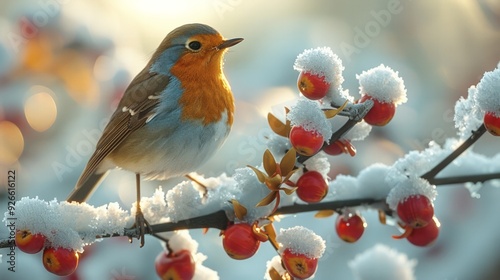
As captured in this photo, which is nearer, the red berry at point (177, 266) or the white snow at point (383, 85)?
the white snow at point (383, 85)

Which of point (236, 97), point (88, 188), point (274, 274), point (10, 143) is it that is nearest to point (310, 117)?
point (274, 274)

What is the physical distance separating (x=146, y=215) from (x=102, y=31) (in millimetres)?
1274

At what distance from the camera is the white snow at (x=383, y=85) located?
3.67 ft

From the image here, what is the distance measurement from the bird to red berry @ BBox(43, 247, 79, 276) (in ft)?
1.32

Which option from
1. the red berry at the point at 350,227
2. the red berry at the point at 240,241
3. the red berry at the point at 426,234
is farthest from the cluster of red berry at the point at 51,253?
the red berry at the point at 426,234

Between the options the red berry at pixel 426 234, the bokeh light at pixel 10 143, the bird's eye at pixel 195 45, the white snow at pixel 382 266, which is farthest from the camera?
the bokeh light at pixel 10 143

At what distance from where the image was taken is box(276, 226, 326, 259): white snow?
109cm

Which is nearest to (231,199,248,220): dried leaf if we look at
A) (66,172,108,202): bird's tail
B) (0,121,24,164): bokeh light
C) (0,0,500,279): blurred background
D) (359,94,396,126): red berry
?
(359,94,396,126): red berry

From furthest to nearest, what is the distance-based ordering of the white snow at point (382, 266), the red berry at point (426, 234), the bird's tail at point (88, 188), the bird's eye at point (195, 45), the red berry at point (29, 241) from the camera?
the bird's tail at point (88, 188) → the bird's eye at point (195, 45) → the white snow at point (382, 266) → the red berry at point (426, 234) → the red berry at point (29, 241)

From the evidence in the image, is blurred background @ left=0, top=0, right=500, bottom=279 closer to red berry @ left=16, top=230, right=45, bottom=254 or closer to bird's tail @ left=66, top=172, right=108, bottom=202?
bird's tail @ left=66, top=172, right=108, bottom=202

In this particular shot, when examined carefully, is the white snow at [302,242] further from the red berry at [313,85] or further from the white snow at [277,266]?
the red berry at [313,85]

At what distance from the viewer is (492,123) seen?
1032mm

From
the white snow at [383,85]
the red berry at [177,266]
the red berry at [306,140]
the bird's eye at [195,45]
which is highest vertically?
the bird's eye at [195,45]

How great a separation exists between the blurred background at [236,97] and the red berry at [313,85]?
2.55ft
